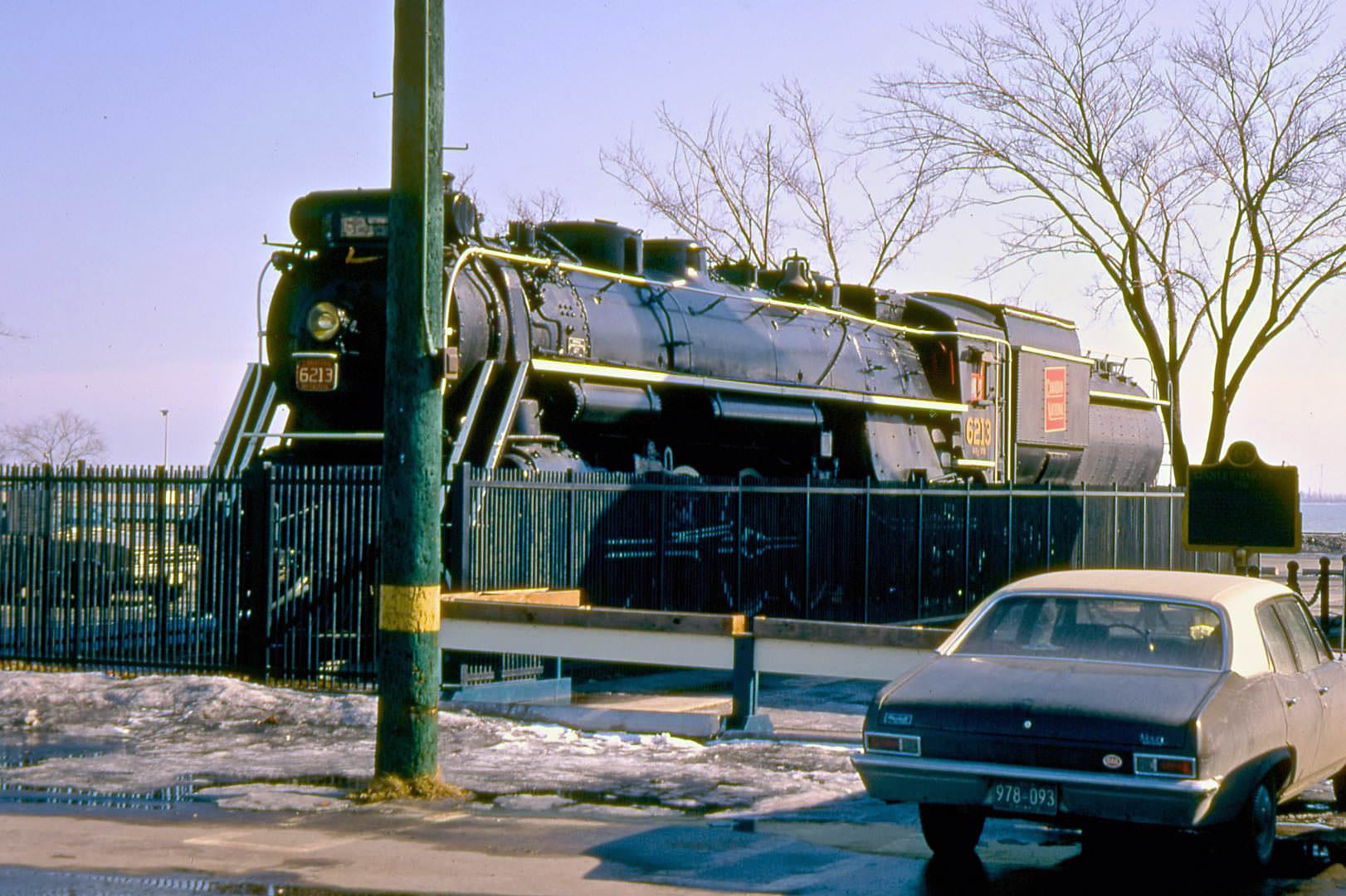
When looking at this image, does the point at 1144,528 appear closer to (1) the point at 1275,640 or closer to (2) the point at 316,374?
(2) the point at 316,374

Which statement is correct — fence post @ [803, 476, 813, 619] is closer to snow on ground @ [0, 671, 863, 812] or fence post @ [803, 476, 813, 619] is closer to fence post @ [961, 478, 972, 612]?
fence post @ [961, 478, 972, 612]

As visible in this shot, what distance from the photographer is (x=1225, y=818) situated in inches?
289

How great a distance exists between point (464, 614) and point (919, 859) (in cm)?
542

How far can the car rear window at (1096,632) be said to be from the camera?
26.2ft

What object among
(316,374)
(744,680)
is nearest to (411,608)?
(744,680)

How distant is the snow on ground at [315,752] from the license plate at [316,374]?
2615mm

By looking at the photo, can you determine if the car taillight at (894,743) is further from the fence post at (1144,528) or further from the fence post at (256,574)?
the fence post at (1144,528)

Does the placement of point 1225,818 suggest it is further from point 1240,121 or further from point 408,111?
point 1240,121

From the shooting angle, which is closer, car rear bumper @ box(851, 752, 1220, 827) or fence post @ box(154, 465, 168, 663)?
car rear bumper @ box(851, 752, 1220, 827)

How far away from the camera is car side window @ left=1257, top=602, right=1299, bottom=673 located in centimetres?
834

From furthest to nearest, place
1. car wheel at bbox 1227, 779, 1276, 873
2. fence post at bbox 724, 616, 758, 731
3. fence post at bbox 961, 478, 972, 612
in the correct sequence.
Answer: fence post at bbox 961, 478, 972, 612
fence post at bbox 724, 616, 758, 731
car wheel at bbox 1227, 779, 1276, 873

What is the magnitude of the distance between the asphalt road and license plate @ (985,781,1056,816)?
0.37m

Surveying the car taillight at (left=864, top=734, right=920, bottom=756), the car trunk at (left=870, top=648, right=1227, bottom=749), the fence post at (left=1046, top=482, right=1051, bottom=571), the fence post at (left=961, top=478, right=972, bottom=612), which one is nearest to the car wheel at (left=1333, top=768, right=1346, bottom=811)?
the car trunk at (left=870, top=648, right=1227, bottom=749)

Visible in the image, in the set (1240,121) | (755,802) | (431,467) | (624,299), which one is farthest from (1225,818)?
(1240,121)
